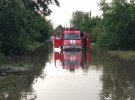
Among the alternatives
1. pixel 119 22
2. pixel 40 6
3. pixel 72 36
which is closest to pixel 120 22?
pixel 119 22

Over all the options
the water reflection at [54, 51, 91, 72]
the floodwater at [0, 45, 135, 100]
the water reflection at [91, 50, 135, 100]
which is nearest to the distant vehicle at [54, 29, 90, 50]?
the water reflection at [54, 51, 91, 72]

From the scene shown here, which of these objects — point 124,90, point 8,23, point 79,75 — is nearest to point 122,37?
point 8,23

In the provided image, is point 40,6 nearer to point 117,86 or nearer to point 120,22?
point 120,22

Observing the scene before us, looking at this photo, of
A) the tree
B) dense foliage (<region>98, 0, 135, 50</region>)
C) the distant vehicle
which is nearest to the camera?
the tree

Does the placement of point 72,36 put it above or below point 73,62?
above

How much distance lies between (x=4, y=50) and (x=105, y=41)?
21981 millimetres

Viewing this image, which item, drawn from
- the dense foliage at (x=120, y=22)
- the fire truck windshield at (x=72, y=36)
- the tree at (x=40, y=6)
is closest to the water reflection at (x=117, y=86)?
the tree at (x=40, y=6)

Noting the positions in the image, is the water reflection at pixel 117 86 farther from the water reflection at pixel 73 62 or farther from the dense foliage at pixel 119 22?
the dense foliage at pixel 119 22

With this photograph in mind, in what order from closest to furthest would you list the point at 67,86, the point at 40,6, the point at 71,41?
1. the point at 67,86
2. the point at 40,6
3. the point at 71,41

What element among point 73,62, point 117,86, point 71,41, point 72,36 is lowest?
point 73,62

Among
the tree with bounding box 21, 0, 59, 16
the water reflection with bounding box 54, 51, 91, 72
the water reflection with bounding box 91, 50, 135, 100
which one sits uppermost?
the tree with bounding box 21, 0, 59, 16

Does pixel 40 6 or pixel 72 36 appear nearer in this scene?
pixel 40 6

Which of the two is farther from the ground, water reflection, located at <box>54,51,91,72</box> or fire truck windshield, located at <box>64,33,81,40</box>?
fire truck windshield, located at <box>64,33,81,40</box>

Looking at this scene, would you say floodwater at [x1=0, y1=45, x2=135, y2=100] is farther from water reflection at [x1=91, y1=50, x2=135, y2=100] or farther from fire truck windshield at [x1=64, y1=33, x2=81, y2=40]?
fire truck windshield at [x1=64, y1=33, x2=81, y2=40]
